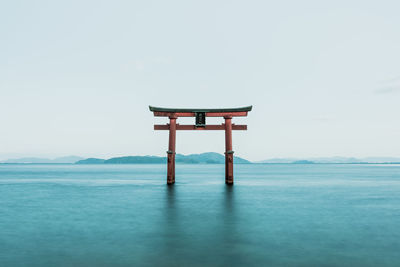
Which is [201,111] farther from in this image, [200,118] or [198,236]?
[198,236]

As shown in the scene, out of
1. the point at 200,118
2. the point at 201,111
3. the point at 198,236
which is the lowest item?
the point at 198,236

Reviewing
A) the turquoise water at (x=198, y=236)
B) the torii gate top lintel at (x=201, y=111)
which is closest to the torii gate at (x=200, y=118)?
the torii gate top lintel at (x=201, y=111)

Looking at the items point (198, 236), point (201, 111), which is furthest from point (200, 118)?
point (198, 236)

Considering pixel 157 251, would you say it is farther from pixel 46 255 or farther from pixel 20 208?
pixel 20 208

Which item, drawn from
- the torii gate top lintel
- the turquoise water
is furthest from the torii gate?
the turquoise water

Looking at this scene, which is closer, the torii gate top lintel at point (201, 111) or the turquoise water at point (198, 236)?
the turquoise water at point (198, 236)

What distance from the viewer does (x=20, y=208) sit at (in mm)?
13508

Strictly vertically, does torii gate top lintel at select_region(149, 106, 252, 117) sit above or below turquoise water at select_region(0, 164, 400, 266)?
above

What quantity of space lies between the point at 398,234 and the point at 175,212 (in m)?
7.32

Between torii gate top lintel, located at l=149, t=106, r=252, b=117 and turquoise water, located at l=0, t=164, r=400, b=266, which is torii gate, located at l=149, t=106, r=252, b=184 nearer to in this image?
torii gate top lintel, located at l=149, t=106, r=252, b=117

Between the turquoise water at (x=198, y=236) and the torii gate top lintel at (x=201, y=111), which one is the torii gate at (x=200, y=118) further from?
Result: the turquoise water at (x=198, y=236)

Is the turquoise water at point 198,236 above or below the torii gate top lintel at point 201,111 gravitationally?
below

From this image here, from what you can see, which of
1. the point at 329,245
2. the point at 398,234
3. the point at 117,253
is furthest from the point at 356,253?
the point at 117,253

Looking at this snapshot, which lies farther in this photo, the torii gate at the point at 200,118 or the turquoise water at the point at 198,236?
the torii gate at the point at 200,118
